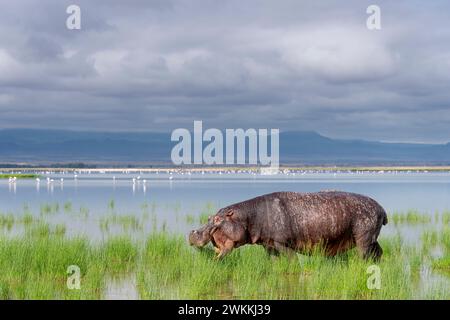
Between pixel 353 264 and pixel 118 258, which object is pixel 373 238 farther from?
pixel 118 258

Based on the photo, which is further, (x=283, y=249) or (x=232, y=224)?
(x=283, y=249)

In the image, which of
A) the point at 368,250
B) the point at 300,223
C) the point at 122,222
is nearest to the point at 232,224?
the point at 300,223

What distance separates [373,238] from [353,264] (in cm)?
129

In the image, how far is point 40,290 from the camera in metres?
10.2

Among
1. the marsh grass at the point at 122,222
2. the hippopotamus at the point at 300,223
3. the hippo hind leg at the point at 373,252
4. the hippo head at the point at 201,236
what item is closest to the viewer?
the hippo head at the point at 201,236

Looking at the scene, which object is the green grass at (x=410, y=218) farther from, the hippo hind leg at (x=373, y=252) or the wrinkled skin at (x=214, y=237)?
the wrinkled skin at (x=214, y=237)

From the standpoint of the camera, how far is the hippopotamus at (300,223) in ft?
40.0

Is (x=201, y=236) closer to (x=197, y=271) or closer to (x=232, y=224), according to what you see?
(x=232, y=224)

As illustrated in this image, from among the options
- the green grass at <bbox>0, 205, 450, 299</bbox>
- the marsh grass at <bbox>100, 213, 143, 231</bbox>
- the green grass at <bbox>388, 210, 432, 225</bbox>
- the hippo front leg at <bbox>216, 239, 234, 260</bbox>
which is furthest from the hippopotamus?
the green grass at <bbox>388, 210, 432, 225</bbox>

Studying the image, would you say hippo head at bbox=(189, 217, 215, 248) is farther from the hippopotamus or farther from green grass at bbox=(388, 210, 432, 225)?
green grass at bbox=(388, 210, 432, 225)

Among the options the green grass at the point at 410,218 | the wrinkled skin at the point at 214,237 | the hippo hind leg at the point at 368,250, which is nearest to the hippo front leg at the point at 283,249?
the wrinkled skin at the point at 214,237

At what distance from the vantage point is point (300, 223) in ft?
40.6

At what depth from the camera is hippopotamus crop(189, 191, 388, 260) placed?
12188mm

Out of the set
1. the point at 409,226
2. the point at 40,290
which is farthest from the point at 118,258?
the point at 409,226
